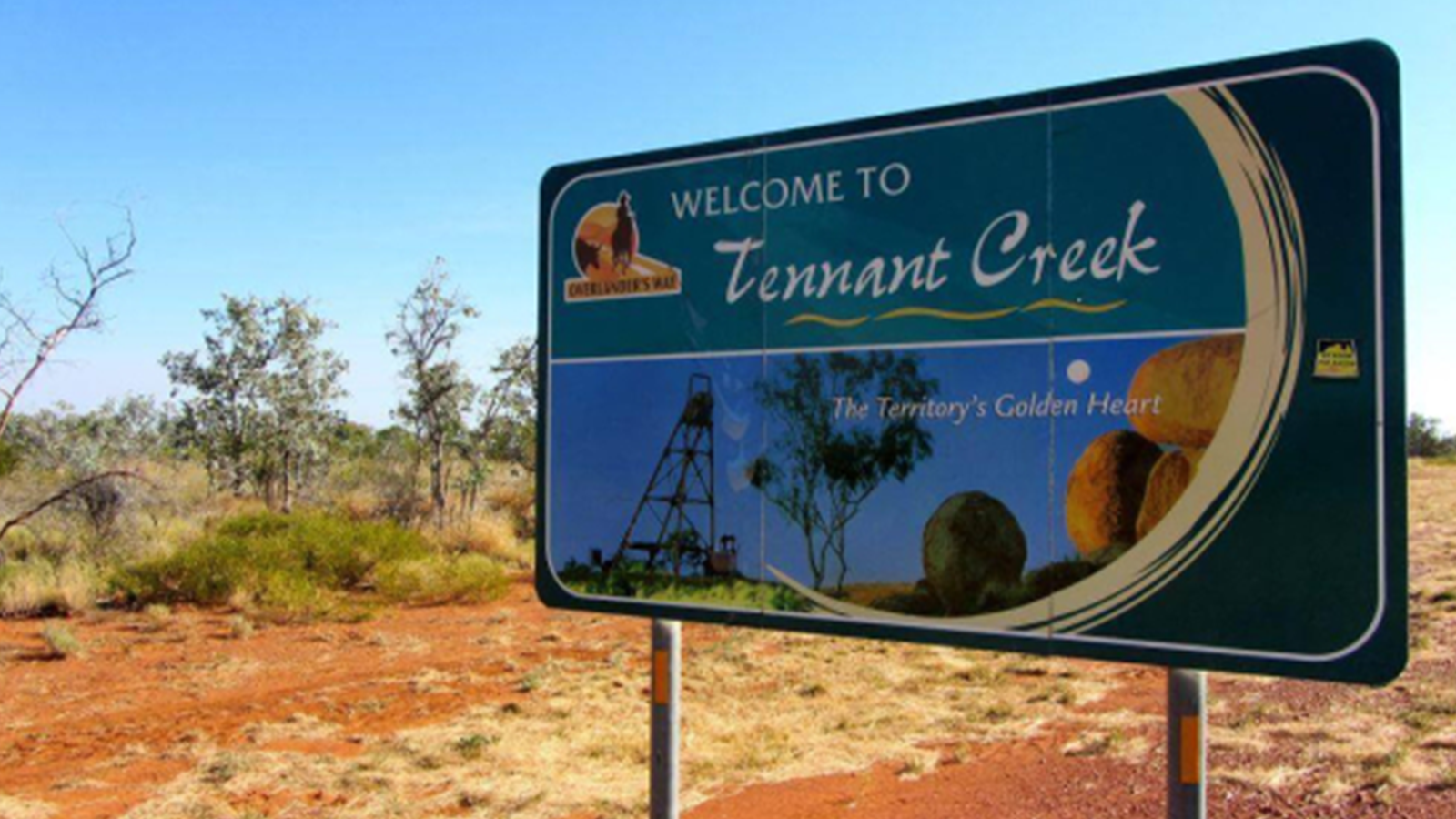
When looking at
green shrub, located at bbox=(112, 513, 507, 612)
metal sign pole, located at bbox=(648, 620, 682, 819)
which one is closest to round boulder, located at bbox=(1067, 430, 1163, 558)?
metal sign pole, located at bbox=(648, 620, 682, 819)

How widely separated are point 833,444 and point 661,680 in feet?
3.88

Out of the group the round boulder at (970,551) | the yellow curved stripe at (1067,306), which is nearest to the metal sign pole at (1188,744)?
the round boulder at (970,551)

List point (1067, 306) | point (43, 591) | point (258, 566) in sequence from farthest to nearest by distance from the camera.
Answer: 1. point (258, 566)
2. point (43, 591)
3. point (1067, 306)

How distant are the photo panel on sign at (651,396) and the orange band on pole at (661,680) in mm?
223

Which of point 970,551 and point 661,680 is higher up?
point 970,551

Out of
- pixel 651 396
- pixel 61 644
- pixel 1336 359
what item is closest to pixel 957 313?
pixel 1336 359

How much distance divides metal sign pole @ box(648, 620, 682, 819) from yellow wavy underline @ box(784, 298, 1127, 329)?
1.26m

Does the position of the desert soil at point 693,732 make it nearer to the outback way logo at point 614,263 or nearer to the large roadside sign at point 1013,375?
the large roadside sign at point 1013,375

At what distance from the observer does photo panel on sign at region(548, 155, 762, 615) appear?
3852mm

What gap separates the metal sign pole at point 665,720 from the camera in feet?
13.3

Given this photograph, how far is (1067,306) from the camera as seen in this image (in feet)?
10.5

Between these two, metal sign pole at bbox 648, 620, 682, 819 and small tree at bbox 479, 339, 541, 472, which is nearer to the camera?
metal sign pole at bbox 648, 620, 682, 819

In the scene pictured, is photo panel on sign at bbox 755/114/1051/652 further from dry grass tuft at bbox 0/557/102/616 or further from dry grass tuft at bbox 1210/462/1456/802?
dry grass tuft at bbox 0/557/102/616

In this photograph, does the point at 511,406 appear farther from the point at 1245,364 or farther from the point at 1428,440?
Answer: the point at 1428,440
